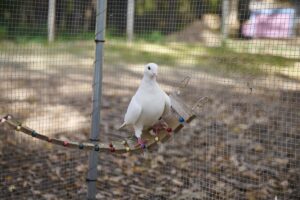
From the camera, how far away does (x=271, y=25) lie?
2668 millimetres

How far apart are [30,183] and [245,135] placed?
1.84 m

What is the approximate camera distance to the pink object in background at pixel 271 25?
222cm

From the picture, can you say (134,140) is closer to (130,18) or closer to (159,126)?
(159,126)

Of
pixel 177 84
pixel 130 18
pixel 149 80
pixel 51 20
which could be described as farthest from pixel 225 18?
pixel 51 20

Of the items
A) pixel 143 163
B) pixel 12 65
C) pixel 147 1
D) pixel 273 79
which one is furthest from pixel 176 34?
pixel 12 65

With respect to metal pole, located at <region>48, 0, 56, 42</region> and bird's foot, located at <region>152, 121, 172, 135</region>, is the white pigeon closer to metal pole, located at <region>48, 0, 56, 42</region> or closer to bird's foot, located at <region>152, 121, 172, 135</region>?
bird's foot, located at <region>152, 121, 172, 135</region>

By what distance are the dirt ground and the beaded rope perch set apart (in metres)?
0.47

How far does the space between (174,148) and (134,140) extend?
136 centimetres

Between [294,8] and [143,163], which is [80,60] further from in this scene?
[294,8]

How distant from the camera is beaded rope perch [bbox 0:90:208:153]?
1727mm

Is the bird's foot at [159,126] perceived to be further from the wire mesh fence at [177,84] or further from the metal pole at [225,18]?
the metal pole at [225,18]

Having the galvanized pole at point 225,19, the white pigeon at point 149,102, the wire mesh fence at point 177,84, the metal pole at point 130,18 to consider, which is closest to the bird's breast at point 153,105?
the white pigeon at point 149,102

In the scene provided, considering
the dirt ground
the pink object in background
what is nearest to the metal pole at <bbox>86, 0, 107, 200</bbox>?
the dirt ground

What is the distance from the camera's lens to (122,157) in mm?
3080
